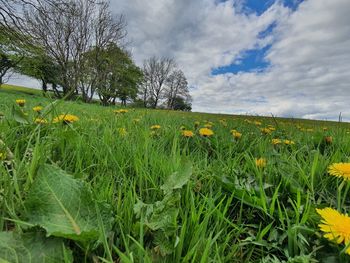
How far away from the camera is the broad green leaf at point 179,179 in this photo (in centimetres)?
103

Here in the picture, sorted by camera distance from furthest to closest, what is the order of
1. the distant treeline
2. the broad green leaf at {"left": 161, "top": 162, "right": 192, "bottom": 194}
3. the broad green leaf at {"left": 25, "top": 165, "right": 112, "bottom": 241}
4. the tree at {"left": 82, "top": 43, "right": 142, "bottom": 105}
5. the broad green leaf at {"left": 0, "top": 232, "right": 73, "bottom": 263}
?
the tree at {"left": 82, "top": 43, "right": 142, "bottom": 105}
the distant treeline
the broad green leaf at {"left": 161, "top": 162, "right": 192, "bottom": 194}
the broad green leaf at {"left": 25, "top": 165, "right": 112, "bottom": 241}
the broad green leaf at {"left": 0, "top": 232, "right": 73, "bottom": 263}

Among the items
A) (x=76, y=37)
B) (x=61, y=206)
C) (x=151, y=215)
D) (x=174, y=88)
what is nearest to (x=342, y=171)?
(x=151, y=215)

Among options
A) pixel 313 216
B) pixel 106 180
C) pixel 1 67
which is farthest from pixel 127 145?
pixel 1 67

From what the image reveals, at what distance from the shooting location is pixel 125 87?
4191 cm

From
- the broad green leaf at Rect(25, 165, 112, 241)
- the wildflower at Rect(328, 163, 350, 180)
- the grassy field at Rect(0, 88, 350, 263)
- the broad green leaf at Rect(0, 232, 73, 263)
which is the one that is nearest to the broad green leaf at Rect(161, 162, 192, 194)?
the grassy field at Rect(0, 88, 350, 263)

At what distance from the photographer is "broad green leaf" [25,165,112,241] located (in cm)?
76

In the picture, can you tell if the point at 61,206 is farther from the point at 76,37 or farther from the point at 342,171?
the point at 76,37

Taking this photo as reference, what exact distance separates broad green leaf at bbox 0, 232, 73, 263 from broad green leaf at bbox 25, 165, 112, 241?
0.10ft

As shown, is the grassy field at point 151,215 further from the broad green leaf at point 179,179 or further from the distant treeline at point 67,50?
the distant treeline at point 67,50

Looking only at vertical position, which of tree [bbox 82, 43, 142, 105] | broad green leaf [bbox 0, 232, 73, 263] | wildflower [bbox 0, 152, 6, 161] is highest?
tree [bbox 82, 43, 142, 105]

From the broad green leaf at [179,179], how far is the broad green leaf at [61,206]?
10.7 inches

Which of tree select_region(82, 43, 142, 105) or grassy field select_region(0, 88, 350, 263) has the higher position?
tree select_region(82, 43, 142, 105)

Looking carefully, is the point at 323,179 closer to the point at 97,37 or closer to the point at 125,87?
the point at 97,37

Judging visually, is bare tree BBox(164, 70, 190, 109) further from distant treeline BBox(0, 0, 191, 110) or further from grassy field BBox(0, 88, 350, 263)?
grassy field BBox(0, 88, 350, 263)
